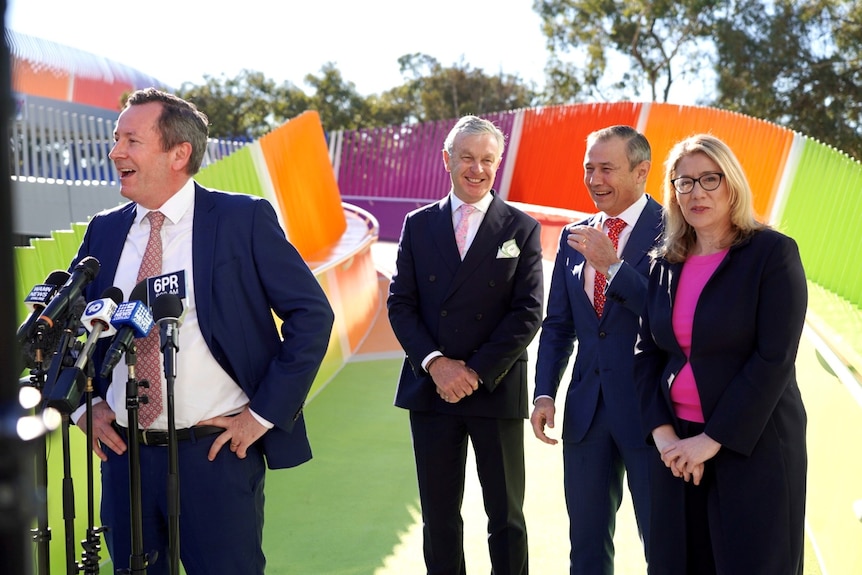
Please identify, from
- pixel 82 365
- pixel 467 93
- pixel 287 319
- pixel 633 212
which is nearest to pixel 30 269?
pixel 287 319

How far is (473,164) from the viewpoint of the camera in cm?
386

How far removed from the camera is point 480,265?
387cm

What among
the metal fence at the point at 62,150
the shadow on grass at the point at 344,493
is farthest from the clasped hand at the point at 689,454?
the metal fence at the point at 62,150

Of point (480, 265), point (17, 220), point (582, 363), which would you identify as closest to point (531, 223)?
point (480, 265)

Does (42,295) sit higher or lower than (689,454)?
higher

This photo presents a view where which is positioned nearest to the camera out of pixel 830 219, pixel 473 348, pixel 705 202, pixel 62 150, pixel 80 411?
pixel 705 202

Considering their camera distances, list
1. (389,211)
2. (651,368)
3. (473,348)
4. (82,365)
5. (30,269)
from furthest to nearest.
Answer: (389,211) < (30,269) < (473,348) < (651,368) < (82,365)

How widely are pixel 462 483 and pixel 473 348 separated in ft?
1.89

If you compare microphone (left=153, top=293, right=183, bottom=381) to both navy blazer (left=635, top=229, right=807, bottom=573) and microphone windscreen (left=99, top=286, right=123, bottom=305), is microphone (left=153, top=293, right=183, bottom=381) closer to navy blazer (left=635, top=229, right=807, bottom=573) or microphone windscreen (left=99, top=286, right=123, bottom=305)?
microphone windscreen (left=99, top=286, right=123, bottom=305)

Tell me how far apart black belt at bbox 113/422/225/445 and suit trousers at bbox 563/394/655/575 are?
1.38m

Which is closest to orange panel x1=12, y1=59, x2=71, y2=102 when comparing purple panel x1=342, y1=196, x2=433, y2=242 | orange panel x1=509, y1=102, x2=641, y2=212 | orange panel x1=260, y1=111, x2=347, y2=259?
purple panel x1=342, y1=196, x2=433, y2=242

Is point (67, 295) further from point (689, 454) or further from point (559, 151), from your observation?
point (559, 151)

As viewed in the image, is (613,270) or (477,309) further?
(477,309)

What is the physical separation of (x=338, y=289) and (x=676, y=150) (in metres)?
6.27
